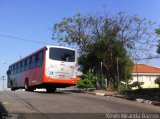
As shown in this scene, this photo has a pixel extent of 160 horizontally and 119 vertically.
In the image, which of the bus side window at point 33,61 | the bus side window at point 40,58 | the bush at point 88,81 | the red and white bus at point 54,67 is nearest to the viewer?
the red and white bus at point 54,67

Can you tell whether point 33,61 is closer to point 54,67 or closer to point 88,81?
point 54,67

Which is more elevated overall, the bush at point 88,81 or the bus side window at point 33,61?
the bus side window at point 33,61

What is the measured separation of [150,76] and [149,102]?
3558cm

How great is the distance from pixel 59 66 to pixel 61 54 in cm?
79

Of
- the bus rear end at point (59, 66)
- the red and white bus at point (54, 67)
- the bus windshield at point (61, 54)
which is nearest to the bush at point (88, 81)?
the red and white bus at point (54, 67)

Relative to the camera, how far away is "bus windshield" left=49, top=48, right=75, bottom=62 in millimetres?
25016

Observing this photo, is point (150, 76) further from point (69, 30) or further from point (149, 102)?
point (149, 102)

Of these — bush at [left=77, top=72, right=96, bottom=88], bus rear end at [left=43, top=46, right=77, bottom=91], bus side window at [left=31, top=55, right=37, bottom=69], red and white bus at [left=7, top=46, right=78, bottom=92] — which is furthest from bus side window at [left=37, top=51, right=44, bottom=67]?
bush at [left=77, top=72, right=96, bottom=88]

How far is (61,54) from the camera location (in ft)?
82.8

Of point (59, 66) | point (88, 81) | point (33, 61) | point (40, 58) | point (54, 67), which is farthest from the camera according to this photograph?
point (88, 81)

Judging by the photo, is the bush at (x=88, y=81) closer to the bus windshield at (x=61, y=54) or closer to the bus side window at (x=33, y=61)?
the bus side window at (x=33, y=61)

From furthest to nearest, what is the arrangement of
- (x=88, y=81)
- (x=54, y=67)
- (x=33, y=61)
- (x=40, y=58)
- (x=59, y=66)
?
(x=88, y=81) < (x=33, y=61) < (x=40, y=58) < (x=59, y=66) < (x=54, y=67)

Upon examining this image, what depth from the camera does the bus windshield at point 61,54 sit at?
82.1 feet

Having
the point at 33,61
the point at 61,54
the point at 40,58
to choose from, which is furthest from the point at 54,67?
the point at 33,61
